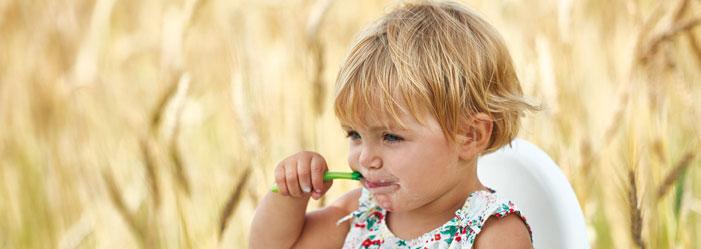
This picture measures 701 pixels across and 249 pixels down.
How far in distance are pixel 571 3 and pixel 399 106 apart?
56 centimetres

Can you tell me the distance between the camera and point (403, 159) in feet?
4.43

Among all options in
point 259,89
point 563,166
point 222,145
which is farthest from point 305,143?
point 222,145

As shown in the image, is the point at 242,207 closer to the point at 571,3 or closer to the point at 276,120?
the point at 276,120

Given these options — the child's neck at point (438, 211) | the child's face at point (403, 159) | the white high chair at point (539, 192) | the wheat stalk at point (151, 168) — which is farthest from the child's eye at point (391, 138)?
the wheat stalk at point (151, 168)

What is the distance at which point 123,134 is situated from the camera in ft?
6.85

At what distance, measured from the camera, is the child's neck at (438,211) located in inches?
57.2

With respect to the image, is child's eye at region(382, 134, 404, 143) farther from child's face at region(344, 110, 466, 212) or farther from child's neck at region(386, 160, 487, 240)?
child's neck at region(386, 160, 487, 240)

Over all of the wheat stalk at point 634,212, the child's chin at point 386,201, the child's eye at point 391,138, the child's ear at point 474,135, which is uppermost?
the child's eye at point 391,138

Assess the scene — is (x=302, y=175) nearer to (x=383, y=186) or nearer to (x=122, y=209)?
(x=383, y=186)

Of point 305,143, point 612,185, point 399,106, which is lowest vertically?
point 612,185

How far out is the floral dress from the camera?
1.40m

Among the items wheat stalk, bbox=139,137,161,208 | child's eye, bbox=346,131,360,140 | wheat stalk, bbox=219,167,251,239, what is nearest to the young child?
child's eye, bbox=346,131,360,140

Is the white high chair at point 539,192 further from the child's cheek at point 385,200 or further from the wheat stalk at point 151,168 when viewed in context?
the wheat stalk at point 151,168

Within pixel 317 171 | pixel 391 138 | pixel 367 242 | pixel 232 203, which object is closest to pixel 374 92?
pixel 391 138
